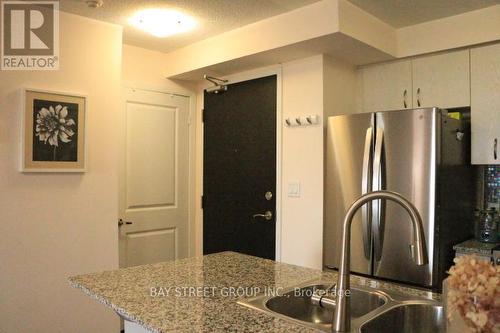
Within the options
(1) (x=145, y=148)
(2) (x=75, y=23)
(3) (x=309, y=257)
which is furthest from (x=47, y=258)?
(3) (x=309, y=257)

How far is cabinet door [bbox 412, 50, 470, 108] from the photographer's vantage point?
273cm

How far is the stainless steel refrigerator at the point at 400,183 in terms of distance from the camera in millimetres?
2277

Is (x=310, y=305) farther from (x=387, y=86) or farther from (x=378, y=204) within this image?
(x=387, y=86)

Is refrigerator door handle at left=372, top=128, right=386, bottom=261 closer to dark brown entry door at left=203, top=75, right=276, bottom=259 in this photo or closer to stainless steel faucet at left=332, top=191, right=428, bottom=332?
dark brown entry door at left=203, top=75, right=276, bottom=259

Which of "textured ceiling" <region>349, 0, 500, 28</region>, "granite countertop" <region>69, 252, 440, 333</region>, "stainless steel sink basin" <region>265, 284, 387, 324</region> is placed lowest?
"stainless steel sink basin" <region>265, 284, 387, 324</region>

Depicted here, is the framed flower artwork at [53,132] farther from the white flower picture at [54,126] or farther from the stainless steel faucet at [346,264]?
the stainless steel faucet at [346,264]

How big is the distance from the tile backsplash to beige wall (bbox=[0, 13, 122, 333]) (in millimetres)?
2613

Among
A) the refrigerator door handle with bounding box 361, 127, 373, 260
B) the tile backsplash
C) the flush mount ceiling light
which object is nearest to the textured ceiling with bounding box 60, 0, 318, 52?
the flush mount ceiling light

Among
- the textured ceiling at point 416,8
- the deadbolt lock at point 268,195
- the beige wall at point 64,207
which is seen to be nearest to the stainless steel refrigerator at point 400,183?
the deadbolt lock at point 268,195

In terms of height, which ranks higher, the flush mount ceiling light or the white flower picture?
the flush mount ceiling light

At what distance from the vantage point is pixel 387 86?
3.06m

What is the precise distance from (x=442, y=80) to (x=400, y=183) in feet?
3.07

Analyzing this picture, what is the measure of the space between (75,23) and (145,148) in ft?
3.78

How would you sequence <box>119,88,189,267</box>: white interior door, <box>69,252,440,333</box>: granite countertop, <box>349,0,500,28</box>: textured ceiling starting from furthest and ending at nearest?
<box>119,88,189,267</box>: white interior door, <box>349,0,500,28</box>: textured ceiling, <box>69,252,440,333</box>: granite countertop
